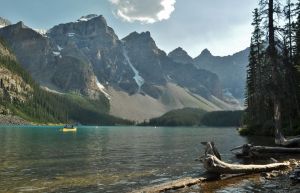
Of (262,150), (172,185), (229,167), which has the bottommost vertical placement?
(172,185)

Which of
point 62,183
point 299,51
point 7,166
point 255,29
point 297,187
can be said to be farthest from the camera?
point 255,29

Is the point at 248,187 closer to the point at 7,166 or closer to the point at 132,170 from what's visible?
the point at 132,170

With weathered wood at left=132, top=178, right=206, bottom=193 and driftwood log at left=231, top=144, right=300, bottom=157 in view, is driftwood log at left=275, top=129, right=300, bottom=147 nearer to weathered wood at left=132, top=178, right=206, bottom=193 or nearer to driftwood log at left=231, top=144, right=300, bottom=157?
driftwood log at left=231, top=144, right=300, bottom=157

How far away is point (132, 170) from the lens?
37656mm

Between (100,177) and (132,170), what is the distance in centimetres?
525

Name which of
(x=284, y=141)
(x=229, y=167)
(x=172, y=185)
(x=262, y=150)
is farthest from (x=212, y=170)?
(x=284, y=141)

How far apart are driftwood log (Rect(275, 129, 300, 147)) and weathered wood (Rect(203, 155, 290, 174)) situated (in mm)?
8765

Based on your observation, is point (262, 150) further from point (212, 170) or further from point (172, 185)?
point (172, 185)

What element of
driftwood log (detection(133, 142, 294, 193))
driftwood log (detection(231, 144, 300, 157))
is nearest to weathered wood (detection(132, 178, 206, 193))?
driftwood log (detection(133, 142, 294, 193))

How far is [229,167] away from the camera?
1104 inches

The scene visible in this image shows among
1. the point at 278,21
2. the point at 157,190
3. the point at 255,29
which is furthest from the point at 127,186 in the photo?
the point at 255,29

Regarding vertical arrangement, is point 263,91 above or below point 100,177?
above

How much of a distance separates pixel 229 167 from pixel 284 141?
50.0 feet

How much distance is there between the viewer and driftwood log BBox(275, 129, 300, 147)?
40.1m
